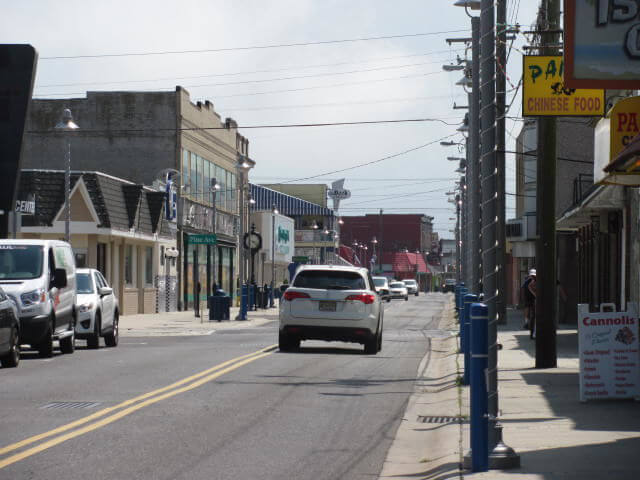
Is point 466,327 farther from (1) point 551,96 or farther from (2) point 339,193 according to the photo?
(2) point 339,193

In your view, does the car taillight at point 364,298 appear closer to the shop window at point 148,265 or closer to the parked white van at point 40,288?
the parked white van at point 40,288

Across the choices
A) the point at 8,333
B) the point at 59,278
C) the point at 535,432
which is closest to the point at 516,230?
the point at 59,278

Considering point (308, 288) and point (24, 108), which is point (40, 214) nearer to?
point (24, 108)

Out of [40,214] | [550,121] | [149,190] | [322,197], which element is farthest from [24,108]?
[322,197]

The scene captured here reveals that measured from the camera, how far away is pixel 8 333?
62.2ft

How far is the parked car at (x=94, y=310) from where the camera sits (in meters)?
25.0

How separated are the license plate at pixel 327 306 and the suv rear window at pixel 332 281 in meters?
0.34

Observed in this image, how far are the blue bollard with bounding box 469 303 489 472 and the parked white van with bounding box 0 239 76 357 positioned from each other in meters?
13.0

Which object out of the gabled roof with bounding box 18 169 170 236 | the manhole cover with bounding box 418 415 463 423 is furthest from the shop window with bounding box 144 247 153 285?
the manhole cover with bounding box 418 415 463 423

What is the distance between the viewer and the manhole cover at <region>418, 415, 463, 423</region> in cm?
1342

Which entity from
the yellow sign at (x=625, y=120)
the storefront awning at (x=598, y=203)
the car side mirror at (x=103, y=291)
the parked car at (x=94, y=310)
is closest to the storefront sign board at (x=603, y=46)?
the yellow sign at (x=625, y=120)

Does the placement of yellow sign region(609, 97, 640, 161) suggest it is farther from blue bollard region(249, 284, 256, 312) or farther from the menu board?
blue bollard region(249, 284, 256, 312)

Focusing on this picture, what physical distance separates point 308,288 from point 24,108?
18.1 meters

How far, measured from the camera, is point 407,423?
43.7 ft
